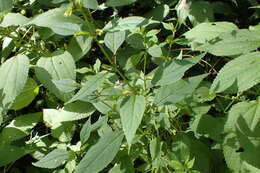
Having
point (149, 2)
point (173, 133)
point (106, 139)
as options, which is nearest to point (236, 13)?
point (149, 2)

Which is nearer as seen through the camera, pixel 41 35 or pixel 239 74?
pixel 239 74

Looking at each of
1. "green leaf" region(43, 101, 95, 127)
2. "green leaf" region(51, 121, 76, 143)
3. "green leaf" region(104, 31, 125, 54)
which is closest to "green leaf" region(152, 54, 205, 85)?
"green leaf" region(104, 31, 125, 54)

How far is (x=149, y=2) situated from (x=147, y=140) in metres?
1.13

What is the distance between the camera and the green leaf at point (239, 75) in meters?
1.29

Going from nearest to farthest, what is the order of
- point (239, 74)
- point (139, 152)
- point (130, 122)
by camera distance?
point (130, 122) → point (239, 74) → point (139, 152)

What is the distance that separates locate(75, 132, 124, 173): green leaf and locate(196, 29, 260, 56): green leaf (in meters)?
0.47

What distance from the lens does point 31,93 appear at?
2.17m

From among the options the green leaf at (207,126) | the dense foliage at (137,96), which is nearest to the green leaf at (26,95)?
the dense foliage at (137,96)

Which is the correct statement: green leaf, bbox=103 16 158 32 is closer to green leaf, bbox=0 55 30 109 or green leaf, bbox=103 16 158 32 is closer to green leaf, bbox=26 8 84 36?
green leaf, bbox=26 8 84 36

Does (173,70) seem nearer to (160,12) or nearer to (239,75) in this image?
(239,75)

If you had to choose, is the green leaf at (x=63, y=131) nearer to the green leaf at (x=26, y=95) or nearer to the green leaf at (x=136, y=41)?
the green leaf at (x=26, y=95)

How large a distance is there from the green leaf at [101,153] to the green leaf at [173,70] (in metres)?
0.27

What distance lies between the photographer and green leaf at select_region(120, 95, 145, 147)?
1.11 m

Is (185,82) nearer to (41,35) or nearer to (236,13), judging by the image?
(41,35)
